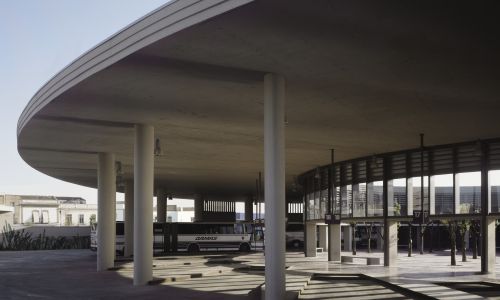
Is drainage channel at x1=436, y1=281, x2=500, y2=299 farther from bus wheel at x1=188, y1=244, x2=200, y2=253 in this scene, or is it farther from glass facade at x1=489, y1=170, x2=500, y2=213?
bus wheel at x1=188, y1=244, x2=200, y2=253

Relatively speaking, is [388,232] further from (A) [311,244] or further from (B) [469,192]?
(A) [311,244]

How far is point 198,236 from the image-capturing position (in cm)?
4188

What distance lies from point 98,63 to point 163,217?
133 ft

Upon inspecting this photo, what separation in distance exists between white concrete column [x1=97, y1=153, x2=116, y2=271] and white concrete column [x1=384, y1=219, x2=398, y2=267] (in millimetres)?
11321

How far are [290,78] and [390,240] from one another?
13.8 metres

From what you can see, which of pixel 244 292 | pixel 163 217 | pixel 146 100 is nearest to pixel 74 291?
pixel 244 292

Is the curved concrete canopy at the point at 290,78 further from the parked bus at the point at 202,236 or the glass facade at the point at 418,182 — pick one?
the parked bus at the point at 202,236

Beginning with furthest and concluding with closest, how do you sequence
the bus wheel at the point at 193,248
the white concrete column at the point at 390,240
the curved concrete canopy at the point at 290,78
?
the bus wheel at the point at 193,248, the white concrete column at the point at 390,240, the curved concrete canopy at the point at 290,78

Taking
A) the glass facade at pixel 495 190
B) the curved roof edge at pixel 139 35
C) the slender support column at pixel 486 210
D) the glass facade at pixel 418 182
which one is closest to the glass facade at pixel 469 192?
the glass facade at pixel 418 182

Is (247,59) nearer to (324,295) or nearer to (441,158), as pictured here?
(324,295)

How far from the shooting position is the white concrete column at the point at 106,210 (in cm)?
2659

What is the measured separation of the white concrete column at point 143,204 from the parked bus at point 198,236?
2022cm

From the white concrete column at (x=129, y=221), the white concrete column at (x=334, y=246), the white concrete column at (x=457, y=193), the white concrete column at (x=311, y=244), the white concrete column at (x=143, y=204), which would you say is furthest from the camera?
the white concrete column at (x=129, y=221)

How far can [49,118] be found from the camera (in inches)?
730
